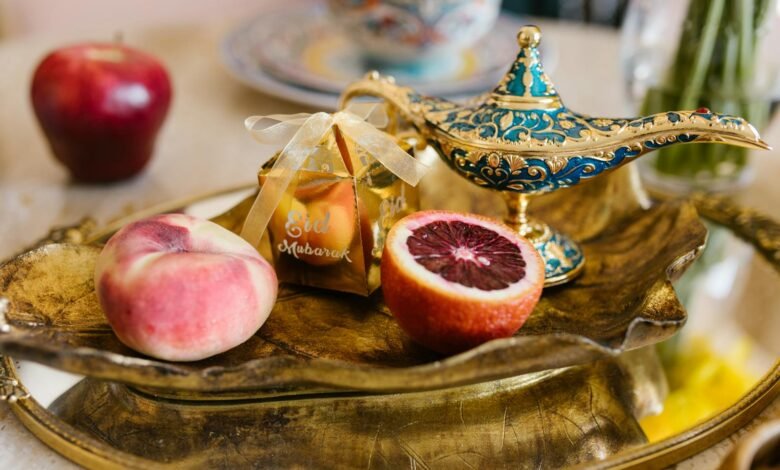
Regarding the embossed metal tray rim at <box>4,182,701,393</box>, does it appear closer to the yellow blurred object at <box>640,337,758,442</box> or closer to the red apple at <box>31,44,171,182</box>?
the yellow blurred object at <box>640,337,758,442</box>

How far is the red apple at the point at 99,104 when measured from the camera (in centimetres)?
69

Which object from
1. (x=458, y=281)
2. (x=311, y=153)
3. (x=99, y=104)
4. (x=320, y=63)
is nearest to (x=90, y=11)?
(x=320, y=63)

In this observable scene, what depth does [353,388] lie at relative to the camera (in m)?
0.35

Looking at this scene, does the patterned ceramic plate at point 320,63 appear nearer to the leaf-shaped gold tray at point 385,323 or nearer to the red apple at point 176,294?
the leaf-shaped gold tray at point 385,323

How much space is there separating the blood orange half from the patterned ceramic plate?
1.43 feet

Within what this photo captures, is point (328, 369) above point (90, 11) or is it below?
above

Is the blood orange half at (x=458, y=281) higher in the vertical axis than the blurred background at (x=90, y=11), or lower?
higher

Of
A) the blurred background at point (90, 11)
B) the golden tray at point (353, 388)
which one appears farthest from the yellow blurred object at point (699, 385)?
the blurred background at point (90, 11)

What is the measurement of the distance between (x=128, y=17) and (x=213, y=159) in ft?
3.50

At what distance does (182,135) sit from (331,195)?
468 millimetres

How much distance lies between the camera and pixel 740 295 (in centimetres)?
54

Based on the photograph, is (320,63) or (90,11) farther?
(90,11)

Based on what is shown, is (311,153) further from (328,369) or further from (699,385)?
(699,385)

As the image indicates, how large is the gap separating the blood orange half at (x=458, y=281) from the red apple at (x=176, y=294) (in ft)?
0.25
